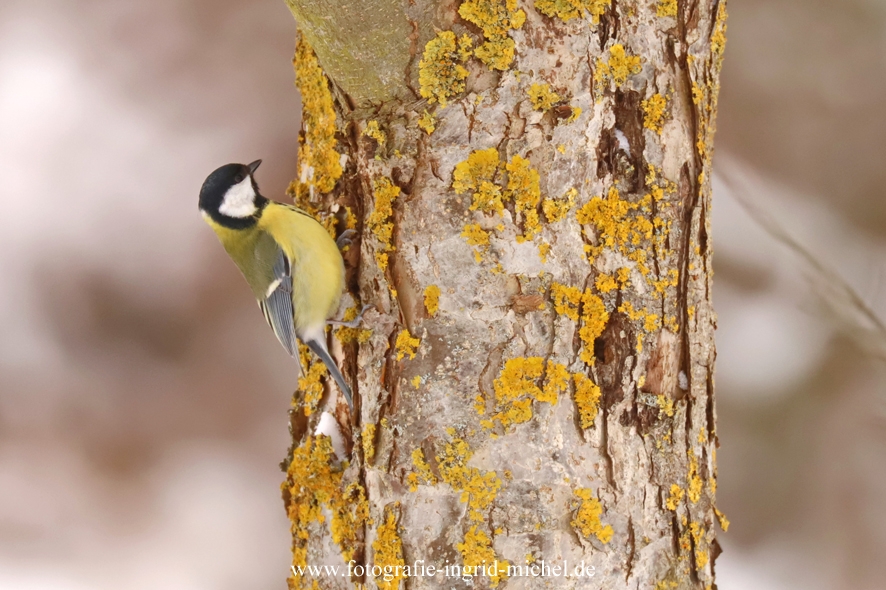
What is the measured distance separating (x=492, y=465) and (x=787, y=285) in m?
1.30

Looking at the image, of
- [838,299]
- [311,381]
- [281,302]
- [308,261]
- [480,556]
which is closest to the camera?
[480,556]

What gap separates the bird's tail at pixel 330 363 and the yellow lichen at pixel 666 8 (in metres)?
0.66

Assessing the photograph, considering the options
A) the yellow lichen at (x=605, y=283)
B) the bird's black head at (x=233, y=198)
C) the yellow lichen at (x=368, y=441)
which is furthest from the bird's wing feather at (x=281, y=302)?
the yellow lichen at (x=605, y=283)

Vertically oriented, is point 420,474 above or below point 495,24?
below

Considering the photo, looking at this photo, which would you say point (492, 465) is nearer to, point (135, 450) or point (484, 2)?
point (484, 2)

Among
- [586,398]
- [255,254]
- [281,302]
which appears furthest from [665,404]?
[255,254]

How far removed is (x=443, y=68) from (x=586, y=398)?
17.7 inches

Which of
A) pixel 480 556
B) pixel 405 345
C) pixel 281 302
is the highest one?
pixel 281 302

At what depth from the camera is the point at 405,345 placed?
0.88 meters

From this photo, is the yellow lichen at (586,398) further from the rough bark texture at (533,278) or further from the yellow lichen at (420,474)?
the yellow lichen at (420,474)

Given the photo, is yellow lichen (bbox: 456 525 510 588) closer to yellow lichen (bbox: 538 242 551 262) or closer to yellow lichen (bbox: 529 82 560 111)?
yellow lichen (bbox: 538 242 551 262)

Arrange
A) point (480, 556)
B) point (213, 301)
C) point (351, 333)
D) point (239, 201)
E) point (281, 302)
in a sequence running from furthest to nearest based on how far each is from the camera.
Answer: point (213, 301) → point (239, 201) → point (281, 302) → point (351, 333) → point (480, 556)

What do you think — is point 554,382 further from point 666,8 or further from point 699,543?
point 666,8

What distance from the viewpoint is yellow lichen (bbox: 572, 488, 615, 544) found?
0.81m
